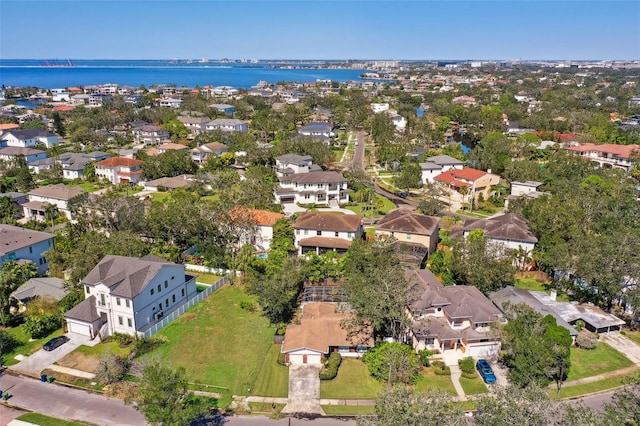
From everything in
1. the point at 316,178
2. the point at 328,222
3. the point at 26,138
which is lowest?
the point at 328,222

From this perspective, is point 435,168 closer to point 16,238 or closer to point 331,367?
point 331,367

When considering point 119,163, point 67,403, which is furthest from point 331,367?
point 119,163

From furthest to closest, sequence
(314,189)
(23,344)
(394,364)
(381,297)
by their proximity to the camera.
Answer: (314,189) → (23,344) → (381,297) → (394,364)

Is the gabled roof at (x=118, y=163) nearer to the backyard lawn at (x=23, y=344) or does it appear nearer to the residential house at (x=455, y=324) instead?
the backyard lawn at (x=23, y=344)

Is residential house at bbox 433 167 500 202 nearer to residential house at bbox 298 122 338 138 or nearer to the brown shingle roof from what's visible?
the brown shingle roof

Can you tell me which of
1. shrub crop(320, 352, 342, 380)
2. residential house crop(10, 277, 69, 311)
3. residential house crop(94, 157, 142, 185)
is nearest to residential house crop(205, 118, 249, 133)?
residential house crop(94, 157, 142, 185)

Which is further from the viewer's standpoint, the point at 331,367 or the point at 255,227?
the point at 255,227
